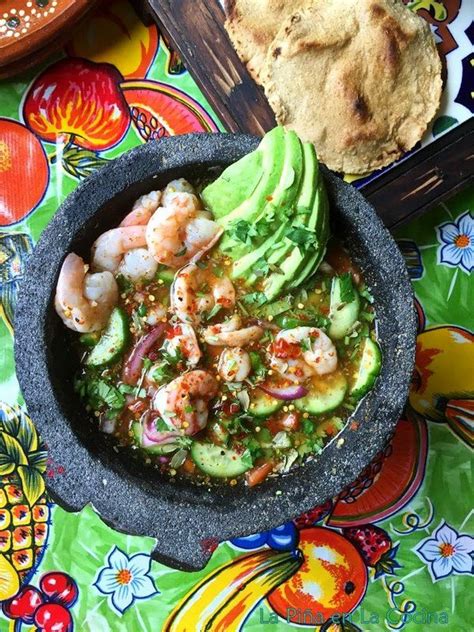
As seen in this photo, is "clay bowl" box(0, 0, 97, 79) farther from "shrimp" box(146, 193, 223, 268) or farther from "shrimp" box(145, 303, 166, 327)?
"shrimp" box(145, 303, 166, 327)

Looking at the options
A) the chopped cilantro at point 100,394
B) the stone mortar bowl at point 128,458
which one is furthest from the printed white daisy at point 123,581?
the chopped cilantro at point 100,394

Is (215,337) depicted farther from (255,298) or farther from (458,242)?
(458,242)

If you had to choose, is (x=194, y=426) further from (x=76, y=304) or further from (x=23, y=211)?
(x=23, y=211)

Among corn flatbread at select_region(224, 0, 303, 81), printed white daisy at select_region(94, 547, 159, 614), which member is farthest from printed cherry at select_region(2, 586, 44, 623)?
corn flatbread at select_region(224, 0, 303, 81)

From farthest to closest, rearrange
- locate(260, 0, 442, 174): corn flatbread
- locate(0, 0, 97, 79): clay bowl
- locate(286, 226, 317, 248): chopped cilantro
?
1. locate(0, 0, 97, 79): clay bowl
2. locate(260, 0, 442, 174): corn flatbread
3. locate(286, 226, 317, 248): chopped cilantro

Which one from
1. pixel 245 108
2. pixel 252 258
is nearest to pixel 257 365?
pixel 252 258

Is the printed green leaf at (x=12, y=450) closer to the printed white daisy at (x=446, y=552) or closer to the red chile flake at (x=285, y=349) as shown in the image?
the red chile flake at (x=285, y=349)
